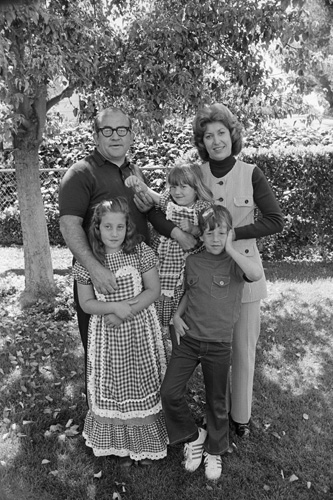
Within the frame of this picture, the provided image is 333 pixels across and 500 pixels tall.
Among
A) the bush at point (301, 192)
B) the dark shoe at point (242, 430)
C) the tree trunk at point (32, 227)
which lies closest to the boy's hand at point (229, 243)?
the dark shoe at point (242, 430)

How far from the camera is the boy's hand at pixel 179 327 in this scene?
2754 mm

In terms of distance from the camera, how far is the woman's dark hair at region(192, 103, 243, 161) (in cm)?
275

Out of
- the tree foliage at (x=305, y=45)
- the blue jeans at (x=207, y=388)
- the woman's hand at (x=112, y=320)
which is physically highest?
the tree foliage at (x=305, y=45)

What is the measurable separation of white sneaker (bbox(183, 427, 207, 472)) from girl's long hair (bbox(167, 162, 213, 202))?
1.46 m

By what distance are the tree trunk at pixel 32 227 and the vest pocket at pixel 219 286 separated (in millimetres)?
3558

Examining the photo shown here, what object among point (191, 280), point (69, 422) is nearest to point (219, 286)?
point (191, 280)

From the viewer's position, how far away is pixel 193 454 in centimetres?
295

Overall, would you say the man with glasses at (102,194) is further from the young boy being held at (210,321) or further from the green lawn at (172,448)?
the green lawn at (172,448)

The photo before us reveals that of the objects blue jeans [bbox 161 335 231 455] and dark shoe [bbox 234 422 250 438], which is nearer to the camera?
blue jeans [bbox 161 335 231 455]

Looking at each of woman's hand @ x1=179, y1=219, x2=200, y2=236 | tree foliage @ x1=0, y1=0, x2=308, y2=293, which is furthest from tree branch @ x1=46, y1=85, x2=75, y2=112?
woman's hand @ x1=179, y1=219, x2=200, y2=236

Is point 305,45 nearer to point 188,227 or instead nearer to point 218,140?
point 218,140

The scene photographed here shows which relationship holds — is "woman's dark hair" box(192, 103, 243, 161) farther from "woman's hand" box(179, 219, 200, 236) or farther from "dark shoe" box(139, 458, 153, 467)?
"dark shoe" box(139, 458, 153, 467)

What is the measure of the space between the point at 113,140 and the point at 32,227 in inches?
126

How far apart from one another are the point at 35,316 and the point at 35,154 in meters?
1.84
